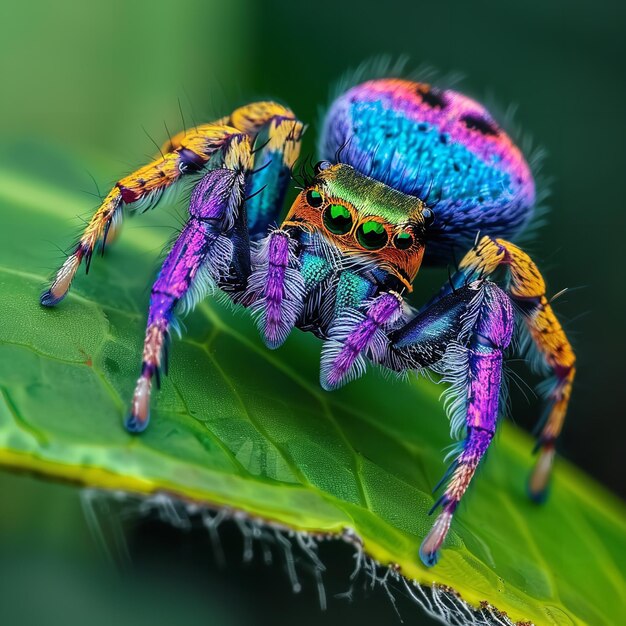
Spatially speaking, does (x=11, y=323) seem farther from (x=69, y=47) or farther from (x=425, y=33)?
(x=425, y=33)

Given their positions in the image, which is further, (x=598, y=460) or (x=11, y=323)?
(x=598, y=460)

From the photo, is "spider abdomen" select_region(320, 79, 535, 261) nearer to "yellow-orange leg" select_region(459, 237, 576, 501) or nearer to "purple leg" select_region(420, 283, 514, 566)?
"yellow-orange leg" select_region(459, 237, 576, 501)

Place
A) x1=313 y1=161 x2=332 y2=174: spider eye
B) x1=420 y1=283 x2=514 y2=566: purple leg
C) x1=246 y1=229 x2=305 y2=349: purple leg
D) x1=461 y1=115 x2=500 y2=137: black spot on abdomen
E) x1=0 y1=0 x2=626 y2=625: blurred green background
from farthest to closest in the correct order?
x1=0 y1=0 x2=626 y2=625: blurred green background < x1=461 y1=115 x2=500 y2=137: black spot on abdomen < x1=313 y1=161 x2=332 y2=174: spider eye < x1=246 y1=229 x2=305 y2=349: purple leg < x1=420 y1=283 x2=514 y2=566: purple leg

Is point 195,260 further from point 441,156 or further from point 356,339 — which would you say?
point 441,156

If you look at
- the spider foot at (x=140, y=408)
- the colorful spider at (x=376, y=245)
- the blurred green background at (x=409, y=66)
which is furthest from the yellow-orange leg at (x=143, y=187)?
the blurred green background at (x=409, y=66)

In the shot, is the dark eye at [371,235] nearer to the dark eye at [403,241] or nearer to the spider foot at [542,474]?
the dark eye at [403,241]

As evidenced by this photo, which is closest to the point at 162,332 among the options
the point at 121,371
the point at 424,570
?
the point at 121,371

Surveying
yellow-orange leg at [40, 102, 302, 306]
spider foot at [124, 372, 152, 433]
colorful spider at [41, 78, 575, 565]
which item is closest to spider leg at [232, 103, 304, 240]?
colorful spider at [41, 78, 575, 565]
